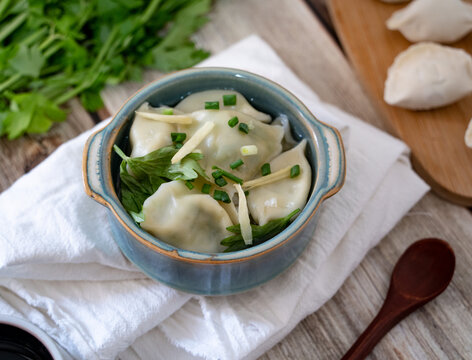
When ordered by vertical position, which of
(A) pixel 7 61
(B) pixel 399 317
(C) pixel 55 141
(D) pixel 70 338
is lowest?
(B) pixel 399 317

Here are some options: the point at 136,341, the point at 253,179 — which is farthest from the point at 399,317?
the point at 136,341

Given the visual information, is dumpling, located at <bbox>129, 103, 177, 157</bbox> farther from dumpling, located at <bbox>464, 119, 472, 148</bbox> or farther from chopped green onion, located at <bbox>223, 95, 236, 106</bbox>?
dumpling, located at <bbox>464, 119, 472, 148</bbox>

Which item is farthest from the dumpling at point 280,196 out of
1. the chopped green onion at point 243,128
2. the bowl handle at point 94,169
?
the bowl handle at point 94,169

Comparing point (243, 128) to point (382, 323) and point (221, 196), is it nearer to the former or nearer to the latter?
point (221, 196)

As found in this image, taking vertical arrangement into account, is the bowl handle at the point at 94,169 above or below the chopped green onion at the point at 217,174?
above

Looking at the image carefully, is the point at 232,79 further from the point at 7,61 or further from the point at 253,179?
the point at 7,61

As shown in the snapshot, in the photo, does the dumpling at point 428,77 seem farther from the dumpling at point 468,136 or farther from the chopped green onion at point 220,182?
the chopped green onion at point 220,182

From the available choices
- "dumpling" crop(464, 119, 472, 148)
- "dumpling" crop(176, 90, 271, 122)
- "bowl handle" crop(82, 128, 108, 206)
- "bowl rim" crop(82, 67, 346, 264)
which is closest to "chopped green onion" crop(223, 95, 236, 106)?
"dumpling" crop(176, 90, 271, 122)
